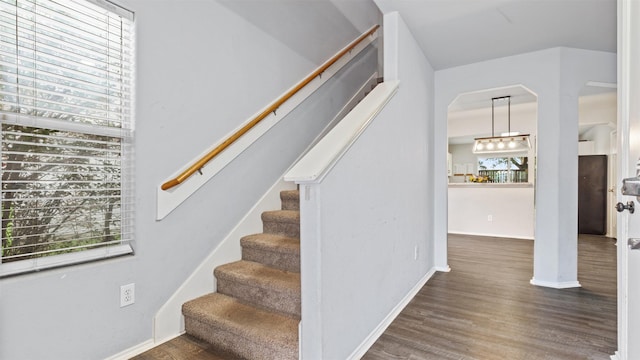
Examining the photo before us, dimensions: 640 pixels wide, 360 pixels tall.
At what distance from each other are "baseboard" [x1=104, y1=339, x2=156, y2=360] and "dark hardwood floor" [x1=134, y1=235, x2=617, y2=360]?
0.04m

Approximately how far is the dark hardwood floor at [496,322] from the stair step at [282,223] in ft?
3.01

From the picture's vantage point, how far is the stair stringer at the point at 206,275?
1901mm

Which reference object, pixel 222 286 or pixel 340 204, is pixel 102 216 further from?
pixel 340 204

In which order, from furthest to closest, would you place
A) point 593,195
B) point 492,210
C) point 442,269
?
point 593,195 → point 492,210 → point 442,269

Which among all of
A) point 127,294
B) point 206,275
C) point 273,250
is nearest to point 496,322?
point 273,250

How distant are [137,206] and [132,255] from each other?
278mm

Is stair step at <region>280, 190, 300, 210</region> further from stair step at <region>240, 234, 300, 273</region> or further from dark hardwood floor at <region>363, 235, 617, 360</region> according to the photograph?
dark hardwood floor at <region>363, 235, 617, 360</region>

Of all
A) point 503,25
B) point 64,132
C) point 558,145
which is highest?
point 503,25

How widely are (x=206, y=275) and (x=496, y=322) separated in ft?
6.78

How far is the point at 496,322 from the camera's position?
222 cm

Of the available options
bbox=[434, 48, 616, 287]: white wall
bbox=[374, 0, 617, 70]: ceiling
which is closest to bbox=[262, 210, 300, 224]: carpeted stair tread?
bbox=[374, 0, 617, 70]: ceiling

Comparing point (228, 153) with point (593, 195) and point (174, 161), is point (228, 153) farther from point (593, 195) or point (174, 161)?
point (593, 195)

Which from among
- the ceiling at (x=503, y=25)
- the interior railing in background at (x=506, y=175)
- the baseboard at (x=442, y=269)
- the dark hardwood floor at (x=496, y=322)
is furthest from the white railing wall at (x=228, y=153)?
the interior railing in background at (x=506, y=175)

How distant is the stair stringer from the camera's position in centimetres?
190
